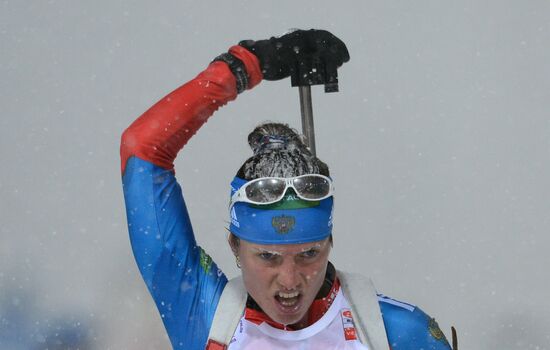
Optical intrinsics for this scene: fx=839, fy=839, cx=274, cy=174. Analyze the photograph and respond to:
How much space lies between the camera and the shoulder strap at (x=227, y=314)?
6.43 ft

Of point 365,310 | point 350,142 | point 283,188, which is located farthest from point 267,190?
point 350,142

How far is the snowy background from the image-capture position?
4773 mm

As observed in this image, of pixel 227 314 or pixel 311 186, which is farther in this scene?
pixel 227 314

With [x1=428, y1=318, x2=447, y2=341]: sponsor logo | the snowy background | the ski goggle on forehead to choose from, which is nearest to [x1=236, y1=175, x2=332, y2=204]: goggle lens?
the ski goggle on forehead

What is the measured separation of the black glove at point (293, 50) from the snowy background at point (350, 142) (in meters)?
2.68

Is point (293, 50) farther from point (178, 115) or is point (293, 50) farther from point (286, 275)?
point (286, 275)

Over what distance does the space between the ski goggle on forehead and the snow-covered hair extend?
0.03 m

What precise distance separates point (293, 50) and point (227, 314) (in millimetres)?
669

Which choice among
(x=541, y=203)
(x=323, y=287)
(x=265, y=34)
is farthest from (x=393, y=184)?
(x=323, y=287)

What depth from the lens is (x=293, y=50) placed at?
2.09 m

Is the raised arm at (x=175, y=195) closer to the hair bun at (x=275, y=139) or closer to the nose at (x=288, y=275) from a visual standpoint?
the hair bun at (x=275, y=139)

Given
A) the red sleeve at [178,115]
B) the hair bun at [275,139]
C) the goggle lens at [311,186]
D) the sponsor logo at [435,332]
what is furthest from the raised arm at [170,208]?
the sponsor logo at [435,332]

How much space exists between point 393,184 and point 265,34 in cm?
116

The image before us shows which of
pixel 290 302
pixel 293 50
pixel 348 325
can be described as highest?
pixel 293 50
